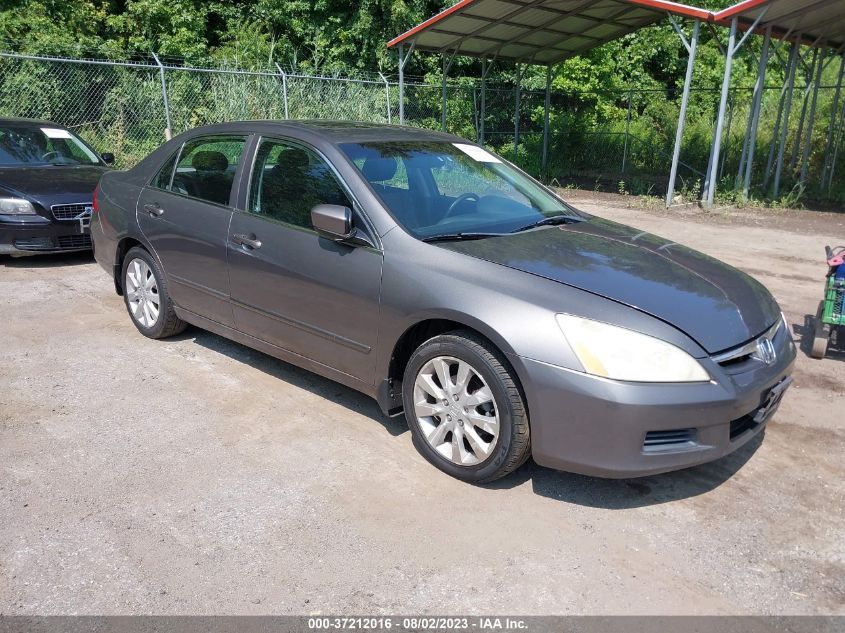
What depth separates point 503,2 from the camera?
1332 cm

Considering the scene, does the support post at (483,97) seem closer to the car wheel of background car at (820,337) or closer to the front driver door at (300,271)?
the car wheel of background car at (820,337)

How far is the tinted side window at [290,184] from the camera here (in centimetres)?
402

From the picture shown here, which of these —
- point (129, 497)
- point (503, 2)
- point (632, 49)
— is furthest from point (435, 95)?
point (129, 497)

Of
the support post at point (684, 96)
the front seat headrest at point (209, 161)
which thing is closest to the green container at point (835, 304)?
the front seat headrest at point (209, 161)

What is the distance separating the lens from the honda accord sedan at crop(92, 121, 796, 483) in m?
3.02

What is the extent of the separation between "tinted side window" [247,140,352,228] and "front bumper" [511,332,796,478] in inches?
62.8

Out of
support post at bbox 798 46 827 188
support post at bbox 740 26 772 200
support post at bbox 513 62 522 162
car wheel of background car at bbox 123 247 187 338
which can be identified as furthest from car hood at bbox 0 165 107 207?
support post at bbox 798 46 827 188

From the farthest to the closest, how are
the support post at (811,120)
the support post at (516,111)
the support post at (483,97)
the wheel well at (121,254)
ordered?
the support post at (516,111)
the support post at (483,97)
the support post at (811,120)
the wheel well at (121,254)

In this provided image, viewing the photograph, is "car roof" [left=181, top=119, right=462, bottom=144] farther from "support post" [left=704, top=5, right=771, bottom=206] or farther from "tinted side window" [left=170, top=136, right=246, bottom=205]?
"support post" [left=704, top=5, right=771, bottom=206]

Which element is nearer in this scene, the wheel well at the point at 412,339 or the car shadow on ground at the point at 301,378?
the wheel well at the point at 412,339

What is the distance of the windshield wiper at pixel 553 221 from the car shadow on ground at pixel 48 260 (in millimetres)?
5902

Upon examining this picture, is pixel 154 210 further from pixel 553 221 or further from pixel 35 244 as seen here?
pixel 35 244

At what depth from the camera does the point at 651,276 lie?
3.52 meters

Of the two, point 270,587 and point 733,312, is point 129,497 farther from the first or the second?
point 733,312
